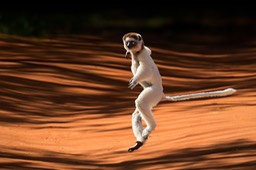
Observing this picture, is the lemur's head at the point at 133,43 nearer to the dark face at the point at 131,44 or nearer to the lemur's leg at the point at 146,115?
the dark face at the point at 131,44

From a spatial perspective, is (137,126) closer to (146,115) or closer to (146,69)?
(146,115)

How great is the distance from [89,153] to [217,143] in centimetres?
154

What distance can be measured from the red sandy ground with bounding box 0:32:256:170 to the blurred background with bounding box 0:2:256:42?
396 cm

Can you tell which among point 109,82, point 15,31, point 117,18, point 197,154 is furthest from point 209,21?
point 197,154

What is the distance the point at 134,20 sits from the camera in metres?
34.4

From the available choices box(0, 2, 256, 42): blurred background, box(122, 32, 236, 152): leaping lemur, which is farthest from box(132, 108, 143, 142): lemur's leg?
box(0, 2, 256, 42): blurred background

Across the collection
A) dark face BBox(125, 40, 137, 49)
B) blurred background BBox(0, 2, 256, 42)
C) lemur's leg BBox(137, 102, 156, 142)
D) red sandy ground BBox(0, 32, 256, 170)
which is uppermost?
blurred background BBox(0, 2, 256, 42)

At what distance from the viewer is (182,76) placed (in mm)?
19703

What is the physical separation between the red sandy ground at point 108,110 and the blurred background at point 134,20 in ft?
13.0

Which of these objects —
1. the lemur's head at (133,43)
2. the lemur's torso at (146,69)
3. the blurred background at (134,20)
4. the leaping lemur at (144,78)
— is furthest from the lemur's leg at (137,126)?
the blurred background at (134,20)

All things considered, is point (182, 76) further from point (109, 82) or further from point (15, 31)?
point (15, 31)

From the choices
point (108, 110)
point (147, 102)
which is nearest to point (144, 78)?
point (147, 102)

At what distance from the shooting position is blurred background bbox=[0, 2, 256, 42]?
29234 mm

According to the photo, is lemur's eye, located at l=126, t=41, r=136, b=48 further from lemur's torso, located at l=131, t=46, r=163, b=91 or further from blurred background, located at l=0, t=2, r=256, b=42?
blurred background, located at l=0, t=2, r=256, b=42
